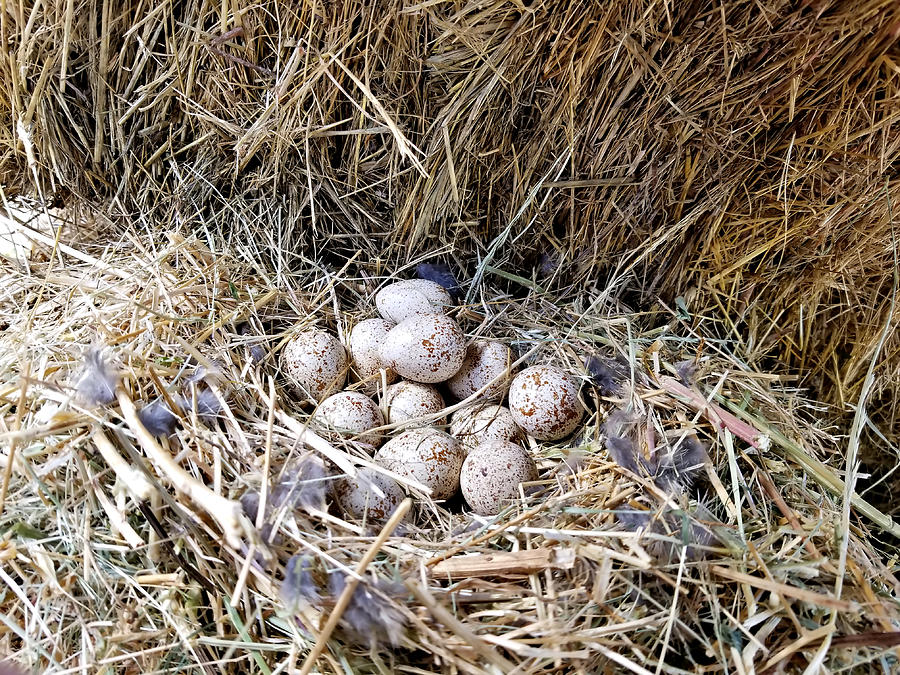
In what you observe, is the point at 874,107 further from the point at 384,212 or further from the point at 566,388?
the point at 384,212

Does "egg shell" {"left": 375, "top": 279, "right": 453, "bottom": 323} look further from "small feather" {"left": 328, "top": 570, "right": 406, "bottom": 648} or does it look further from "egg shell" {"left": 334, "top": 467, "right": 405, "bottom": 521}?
"small feather" {"left": 328, "top": 570, "right": 406, "bottom": 648}

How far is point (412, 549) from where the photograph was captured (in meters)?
1.09

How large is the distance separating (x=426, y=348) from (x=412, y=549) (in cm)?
50

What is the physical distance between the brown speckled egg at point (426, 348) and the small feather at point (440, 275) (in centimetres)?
25

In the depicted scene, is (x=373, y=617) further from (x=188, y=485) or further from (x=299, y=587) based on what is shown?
(x=188, y=485)

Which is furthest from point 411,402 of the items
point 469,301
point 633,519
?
point 633,519

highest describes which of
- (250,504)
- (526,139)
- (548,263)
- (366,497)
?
(526,139)

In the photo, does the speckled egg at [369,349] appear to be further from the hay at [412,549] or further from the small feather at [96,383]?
the small feather at [96,383]

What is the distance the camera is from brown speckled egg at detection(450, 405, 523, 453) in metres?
1.44

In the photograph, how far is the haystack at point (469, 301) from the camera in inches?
38.9

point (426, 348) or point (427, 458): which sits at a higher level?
point (426, 348)

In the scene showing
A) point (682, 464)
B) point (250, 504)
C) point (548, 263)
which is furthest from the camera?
point (548, 263)

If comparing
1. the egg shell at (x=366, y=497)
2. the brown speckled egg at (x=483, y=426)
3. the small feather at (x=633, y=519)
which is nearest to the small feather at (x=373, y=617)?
the egg shell at (x=366, y=497)

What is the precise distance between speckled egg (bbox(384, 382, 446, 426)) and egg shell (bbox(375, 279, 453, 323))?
7.8 inches
